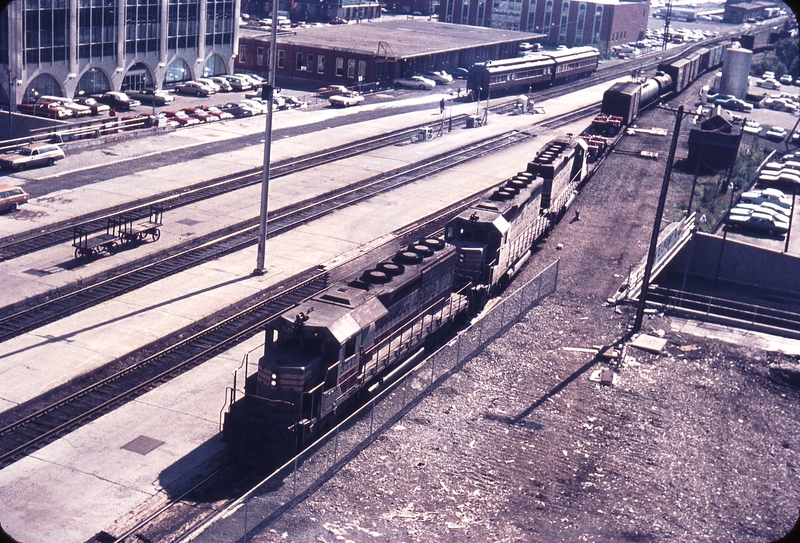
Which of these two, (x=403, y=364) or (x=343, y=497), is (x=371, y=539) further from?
(x=403, y=364)

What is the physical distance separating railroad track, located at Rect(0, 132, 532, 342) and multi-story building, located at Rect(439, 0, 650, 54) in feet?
296

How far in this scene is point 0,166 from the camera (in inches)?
2275

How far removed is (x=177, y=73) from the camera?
9612 cm

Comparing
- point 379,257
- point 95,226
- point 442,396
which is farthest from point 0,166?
point 442,396

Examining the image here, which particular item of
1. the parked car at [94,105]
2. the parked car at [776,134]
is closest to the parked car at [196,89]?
the parked car at [94,105]

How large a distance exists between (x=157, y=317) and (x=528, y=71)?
79.6 metres

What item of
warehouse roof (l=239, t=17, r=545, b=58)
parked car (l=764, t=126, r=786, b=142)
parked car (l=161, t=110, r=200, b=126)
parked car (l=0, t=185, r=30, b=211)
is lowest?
parked car (l=0, t=185, r=30, b=211)

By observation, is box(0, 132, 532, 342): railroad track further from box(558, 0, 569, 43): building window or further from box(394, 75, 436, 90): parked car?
box(558, 0, 569, 43): building window

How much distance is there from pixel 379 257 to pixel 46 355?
18408 mm

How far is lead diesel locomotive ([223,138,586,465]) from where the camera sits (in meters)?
25.9

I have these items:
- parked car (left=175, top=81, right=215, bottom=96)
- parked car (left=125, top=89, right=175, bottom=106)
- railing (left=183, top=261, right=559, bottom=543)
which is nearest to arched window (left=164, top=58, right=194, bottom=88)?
parked car (left=175, top=81, right=215, bottom=96)

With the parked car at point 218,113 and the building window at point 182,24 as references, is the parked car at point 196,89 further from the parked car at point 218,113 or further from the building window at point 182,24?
the parked car at point 218,113

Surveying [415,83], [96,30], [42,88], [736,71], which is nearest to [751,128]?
[736,71]

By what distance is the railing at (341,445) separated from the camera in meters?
22.1
